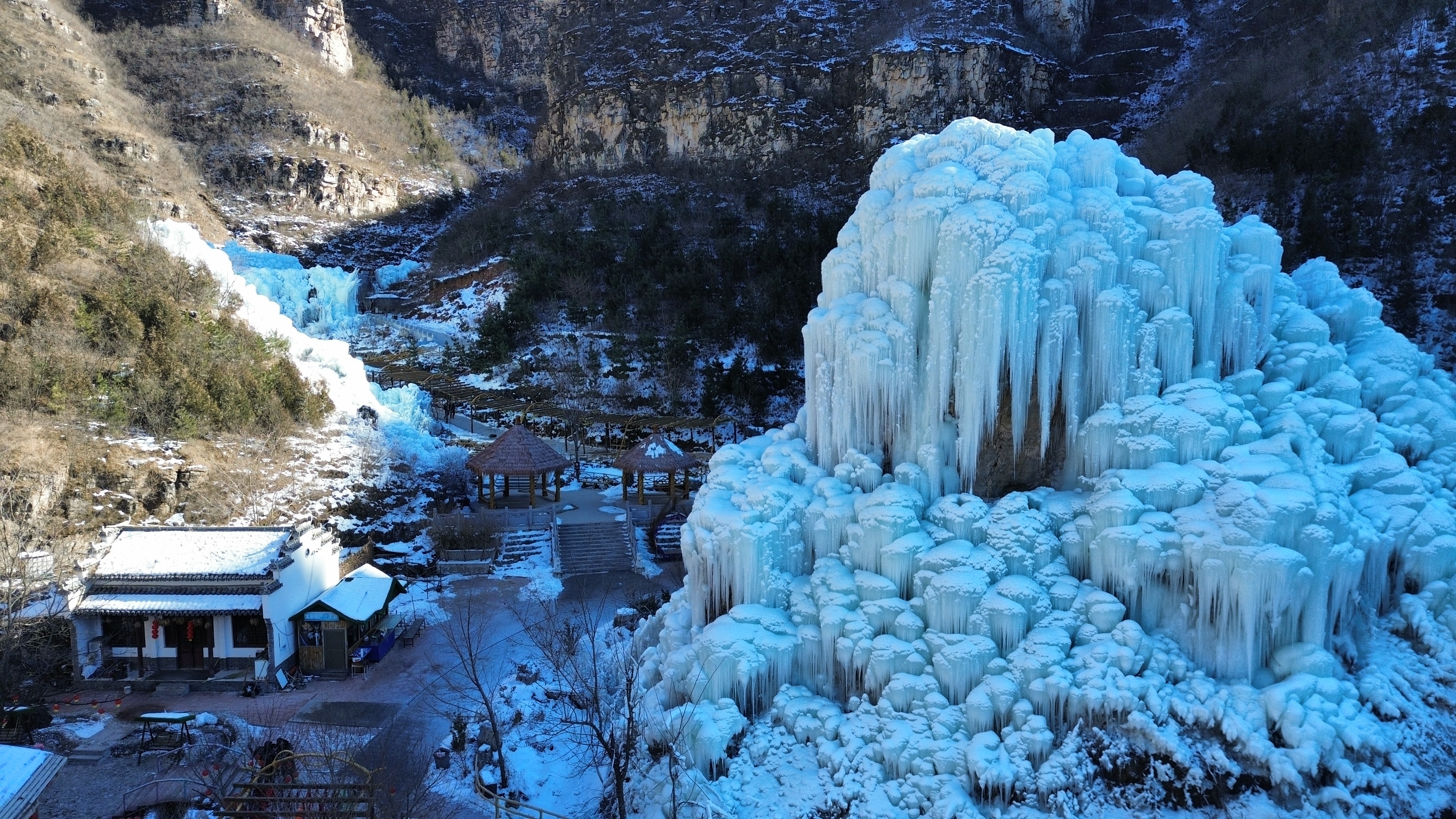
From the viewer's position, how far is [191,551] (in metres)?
14.9

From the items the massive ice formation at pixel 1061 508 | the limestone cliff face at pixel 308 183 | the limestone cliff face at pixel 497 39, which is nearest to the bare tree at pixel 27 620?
the massive ice formation at pixel 1061 508

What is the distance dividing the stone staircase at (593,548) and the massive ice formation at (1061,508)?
27.5 ft

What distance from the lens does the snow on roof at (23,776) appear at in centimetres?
788

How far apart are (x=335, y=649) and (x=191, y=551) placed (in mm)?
3206

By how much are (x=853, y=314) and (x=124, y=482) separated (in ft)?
58.2

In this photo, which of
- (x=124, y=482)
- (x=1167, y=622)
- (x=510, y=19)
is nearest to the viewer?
(x=1167, y=622)

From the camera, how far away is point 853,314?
12.1 metres

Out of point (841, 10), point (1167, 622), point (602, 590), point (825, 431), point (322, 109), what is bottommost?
point (602, 590)

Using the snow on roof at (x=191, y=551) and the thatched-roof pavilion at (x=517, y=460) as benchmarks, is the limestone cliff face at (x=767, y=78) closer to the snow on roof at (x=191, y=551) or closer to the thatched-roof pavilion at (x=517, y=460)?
the thatched-roof pavilion at (x=517, y=460)

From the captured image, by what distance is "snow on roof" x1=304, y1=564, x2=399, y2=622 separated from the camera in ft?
49.2

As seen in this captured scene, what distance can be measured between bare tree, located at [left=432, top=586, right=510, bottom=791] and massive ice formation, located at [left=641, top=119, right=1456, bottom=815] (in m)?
2.45

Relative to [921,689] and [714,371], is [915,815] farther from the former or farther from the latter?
[714,371]

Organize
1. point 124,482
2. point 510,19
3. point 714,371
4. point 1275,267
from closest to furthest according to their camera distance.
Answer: point 1275,267 → point 124,482 → point 714,371 → point 510,19

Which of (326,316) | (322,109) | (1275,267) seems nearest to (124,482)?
(1275,267)
